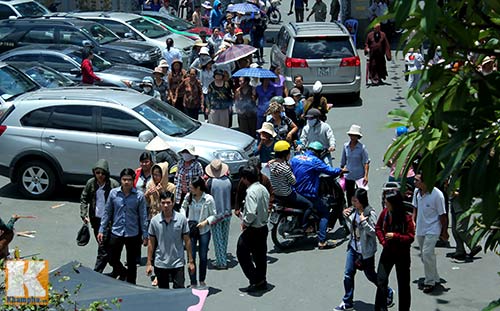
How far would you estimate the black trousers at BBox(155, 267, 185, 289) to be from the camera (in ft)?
35.8

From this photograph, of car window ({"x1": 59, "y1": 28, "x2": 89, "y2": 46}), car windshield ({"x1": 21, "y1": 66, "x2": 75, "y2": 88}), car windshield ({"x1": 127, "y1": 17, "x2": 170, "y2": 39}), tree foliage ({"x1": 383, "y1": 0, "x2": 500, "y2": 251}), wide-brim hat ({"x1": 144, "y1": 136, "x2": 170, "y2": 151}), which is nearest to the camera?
tree foliage ({"x1": 383, "y1": 0, "x2": 500, "y2": 251})

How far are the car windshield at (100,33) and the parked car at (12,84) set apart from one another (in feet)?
18.2

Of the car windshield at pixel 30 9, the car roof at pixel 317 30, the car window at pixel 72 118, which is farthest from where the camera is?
the car windshield at pixel 30 9

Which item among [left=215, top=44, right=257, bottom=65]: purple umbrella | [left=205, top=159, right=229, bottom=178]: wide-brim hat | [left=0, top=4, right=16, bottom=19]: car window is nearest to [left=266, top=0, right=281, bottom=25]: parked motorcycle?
[left=0, top=4, right=16, bottom=19]: car window

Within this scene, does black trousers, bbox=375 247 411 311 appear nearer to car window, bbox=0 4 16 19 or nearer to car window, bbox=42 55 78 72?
car window, bbox=42 55 78 72

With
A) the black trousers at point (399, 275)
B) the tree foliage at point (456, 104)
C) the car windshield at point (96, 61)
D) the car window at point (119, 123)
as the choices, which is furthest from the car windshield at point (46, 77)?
the tree foliage at point (456, 104)

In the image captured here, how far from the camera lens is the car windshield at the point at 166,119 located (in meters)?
15.7

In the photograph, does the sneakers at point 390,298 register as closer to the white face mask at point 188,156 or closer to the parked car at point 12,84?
the white face mask at point 188,156

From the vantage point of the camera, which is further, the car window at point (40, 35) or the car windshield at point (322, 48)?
the car window at point (40, 35)

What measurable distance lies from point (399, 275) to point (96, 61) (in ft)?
43.9

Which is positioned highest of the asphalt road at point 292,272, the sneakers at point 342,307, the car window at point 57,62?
the car window at point 57,62

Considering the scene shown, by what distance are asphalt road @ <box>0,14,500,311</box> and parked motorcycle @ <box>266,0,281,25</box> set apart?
20337 millimetres

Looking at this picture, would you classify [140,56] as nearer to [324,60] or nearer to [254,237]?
[324,60]

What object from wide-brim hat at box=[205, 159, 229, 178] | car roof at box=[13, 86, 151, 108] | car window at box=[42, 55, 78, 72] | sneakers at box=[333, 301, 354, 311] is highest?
car roof at box=[13, 86, 151, 108]
